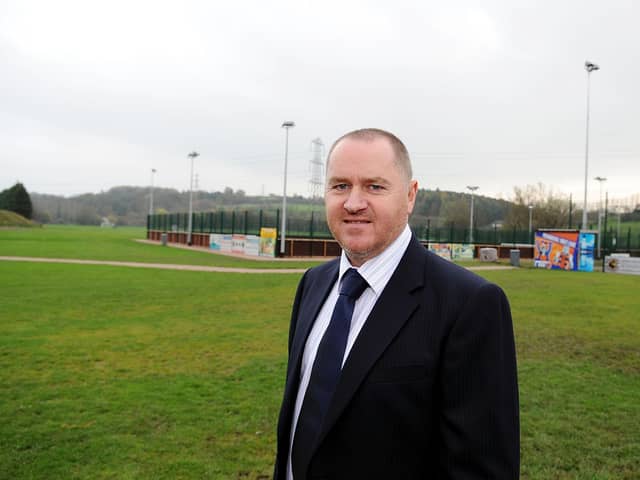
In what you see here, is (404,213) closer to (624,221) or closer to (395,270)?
(395,270)

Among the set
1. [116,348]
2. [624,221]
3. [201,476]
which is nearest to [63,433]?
[201,476]

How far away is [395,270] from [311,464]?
2.22 feet

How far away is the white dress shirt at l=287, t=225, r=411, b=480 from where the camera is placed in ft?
5.37

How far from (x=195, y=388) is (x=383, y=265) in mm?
4744

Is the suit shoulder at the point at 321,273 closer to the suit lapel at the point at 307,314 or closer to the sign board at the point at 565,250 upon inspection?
the suit lapel at the point at 307,314

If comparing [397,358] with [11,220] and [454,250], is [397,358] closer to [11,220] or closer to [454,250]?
[454,250]

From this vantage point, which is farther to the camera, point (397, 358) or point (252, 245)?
point (252, 245)

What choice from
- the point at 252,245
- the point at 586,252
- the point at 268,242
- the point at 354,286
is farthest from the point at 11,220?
the point at 354,286

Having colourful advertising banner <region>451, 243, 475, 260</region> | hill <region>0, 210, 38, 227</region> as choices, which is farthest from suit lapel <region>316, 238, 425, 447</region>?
hill <region>0, 210, 38, 227</region>

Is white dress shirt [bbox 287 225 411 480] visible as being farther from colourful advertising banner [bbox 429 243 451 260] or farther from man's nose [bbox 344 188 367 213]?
colourful advertising banner [bbox 429 243 451 260]

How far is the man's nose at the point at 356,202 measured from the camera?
1.60 metres

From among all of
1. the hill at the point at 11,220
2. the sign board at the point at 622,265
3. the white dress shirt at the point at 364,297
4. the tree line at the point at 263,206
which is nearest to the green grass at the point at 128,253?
the tree line at the point at 263,206

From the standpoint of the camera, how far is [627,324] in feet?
33.8

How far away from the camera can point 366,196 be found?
1.61 m
